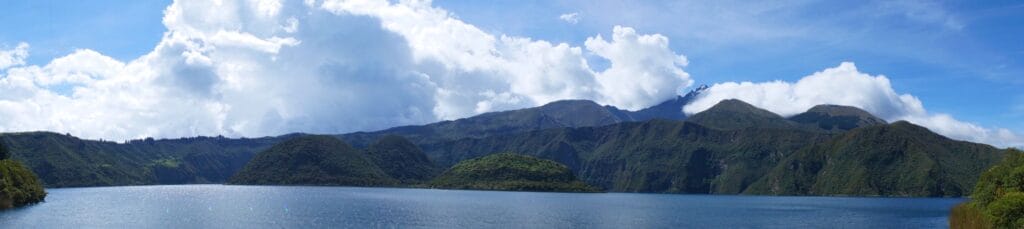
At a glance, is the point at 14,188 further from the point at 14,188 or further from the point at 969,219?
the point at 969,219

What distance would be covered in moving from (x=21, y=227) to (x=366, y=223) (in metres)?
55.0

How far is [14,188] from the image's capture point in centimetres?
17425

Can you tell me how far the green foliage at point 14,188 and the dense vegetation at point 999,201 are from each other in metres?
178

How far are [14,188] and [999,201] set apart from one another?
618 feet

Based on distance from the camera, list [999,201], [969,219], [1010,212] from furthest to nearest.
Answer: [969,219]
[999,201]
[1010,212]

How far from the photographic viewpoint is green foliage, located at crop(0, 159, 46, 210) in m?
166

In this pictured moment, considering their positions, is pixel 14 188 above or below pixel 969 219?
above

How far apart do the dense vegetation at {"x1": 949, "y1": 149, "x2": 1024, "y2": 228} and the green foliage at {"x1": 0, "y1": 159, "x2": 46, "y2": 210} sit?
585 ft

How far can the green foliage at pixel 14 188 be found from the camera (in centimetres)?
16612

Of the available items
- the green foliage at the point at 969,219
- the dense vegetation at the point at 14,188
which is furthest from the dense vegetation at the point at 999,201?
the dense vegetation at the point at 14,188

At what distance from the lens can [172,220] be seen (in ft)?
465

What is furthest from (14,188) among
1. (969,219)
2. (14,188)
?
(969,219)

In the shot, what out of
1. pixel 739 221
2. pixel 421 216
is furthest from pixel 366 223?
pixel 739 221

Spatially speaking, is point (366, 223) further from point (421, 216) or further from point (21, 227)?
point (21, 227)
